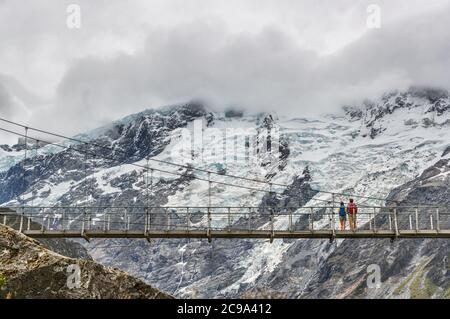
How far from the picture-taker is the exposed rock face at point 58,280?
20.7 meters

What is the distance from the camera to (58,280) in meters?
20.8

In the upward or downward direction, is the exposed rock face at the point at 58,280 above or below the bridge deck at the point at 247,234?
below

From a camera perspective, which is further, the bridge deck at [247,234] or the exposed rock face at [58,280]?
the bridge deck at [247,234]

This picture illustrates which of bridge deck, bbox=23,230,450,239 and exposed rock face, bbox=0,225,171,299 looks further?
bridge deck, bbox=23,230,450,239

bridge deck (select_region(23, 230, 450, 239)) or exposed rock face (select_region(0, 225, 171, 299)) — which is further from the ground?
bridge deck (select_region(23, 230, 450, 239))

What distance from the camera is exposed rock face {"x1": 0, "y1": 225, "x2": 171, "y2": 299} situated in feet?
67.9

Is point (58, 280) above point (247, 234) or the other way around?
the other way around

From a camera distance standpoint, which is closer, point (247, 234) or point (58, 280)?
point (58, 280)
